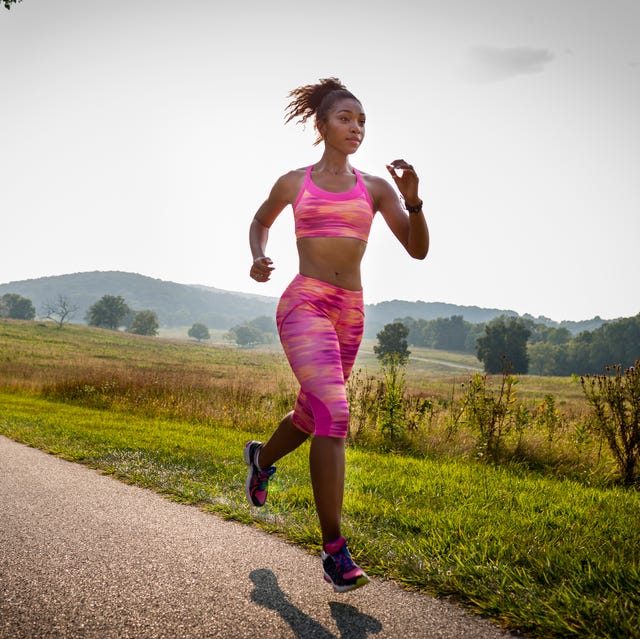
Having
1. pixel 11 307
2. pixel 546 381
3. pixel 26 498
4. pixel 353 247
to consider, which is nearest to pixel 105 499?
pixel 26 498

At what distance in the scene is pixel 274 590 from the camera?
8.23 feet

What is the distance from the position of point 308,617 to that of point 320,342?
1241 mm

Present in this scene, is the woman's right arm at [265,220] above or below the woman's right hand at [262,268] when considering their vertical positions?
above

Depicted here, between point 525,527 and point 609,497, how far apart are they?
1.66 meters

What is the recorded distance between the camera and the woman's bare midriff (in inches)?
115

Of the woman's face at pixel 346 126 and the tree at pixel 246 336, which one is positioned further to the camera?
the tree at pixel 246 336

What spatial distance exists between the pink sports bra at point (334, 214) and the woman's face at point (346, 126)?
27 centimetres

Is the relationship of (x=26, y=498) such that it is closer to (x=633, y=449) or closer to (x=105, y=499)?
(x=105, y=499)

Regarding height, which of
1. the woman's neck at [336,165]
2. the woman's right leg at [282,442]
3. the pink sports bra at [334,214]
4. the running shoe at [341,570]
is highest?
the woman's neck at [336,165]

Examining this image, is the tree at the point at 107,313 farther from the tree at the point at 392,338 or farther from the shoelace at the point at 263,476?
the shoelace at the point at 263,476

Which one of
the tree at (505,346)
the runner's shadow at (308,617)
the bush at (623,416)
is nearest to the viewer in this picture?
the runner's shadow at (308,617)

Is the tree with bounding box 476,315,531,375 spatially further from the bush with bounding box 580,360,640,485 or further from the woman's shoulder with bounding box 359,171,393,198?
the woman's shoulder with bounding box 359,171,393,198

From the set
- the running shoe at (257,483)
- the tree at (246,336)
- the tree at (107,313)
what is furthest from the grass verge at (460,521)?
the tree at (246,336)

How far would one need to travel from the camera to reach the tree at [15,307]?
13550cm
